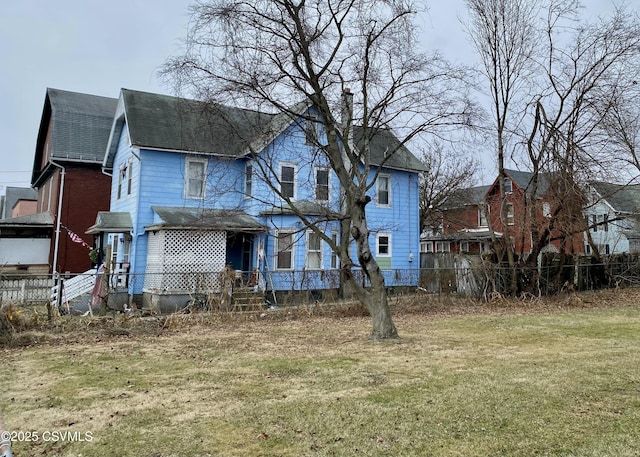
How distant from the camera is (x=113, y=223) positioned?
17.4 m

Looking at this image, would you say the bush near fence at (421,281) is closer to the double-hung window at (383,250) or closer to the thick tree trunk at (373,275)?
the double-hung window at (383,250)

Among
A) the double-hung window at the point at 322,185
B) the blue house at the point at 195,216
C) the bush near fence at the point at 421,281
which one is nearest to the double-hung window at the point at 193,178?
the blue house at the point at 195,216

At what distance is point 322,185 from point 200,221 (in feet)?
18.9

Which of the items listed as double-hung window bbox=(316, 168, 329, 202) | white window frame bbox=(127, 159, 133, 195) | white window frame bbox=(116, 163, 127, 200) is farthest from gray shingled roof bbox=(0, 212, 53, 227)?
double-hung window bbox=(316, 168, 329, 202)

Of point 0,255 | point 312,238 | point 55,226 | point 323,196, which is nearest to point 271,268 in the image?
point 312,238

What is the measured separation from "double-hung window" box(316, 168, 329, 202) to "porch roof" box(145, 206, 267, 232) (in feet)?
8.47

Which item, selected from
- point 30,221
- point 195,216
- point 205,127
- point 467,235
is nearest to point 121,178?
point 195,216

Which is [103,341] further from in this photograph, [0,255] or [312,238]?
[0,255]

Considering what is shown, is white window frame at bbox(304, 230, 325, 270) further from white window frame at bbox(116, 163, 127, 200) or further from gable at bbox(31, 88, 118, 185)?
gable at bbox(31, 88, 118, 185)

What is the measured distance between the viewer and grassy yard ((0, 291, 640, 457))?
432 cm

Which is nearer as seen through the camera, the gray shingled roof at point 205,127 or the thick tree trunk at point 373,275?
the thick tree trunk at point 373,275

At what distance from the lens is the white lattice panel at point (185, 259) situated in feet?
52.2

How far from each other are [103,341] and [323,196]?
1038 cm

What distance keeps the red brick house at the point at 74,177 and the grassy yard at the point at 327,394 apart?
14.0 meters
